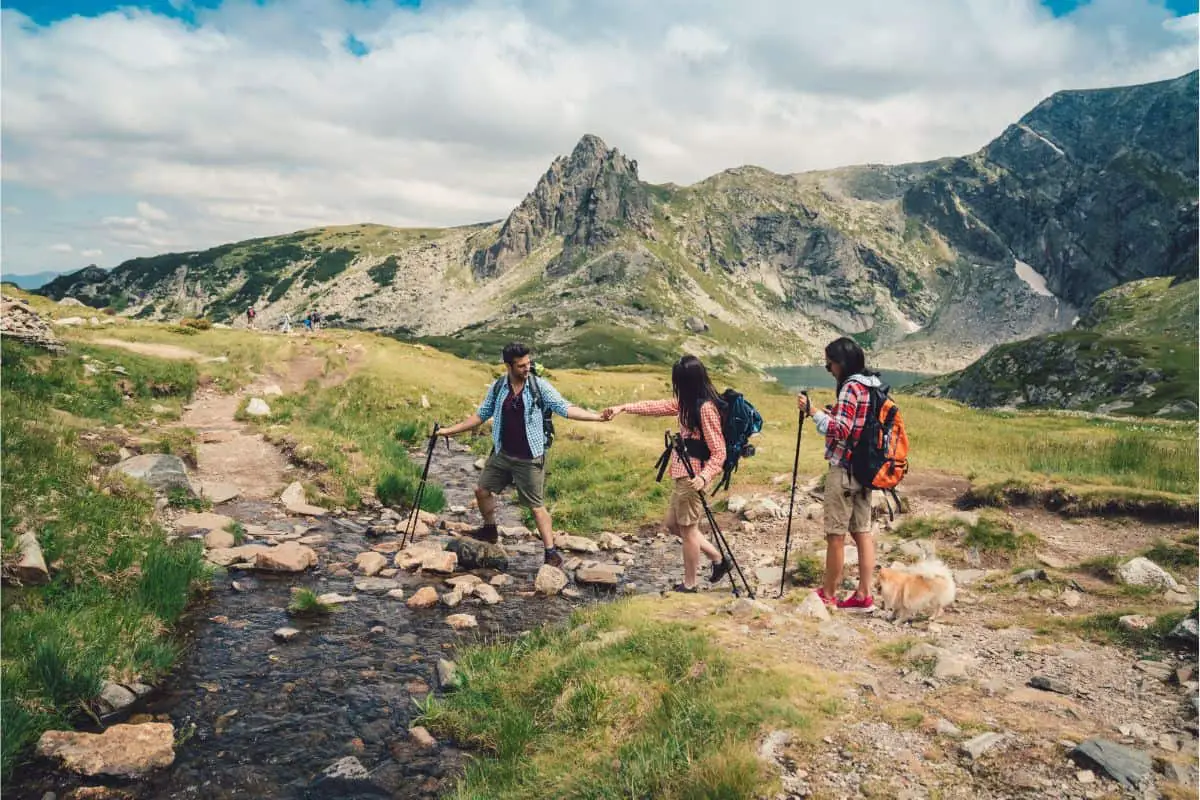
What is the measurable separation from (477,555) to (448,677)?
5071 millimetres

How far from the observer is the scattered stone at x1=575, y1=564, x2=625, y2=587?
13375 mm

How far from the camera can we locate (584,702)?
7.39 meters

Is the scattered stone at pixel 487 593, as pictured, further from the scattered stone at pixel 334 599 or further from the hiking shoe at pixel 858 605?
the hiking shoe at pixel 858 605

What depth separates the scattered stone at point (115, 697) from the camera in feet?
25.6

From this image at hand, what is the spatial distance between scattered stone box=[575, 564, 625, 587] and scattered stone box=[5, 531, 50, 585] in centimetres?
844

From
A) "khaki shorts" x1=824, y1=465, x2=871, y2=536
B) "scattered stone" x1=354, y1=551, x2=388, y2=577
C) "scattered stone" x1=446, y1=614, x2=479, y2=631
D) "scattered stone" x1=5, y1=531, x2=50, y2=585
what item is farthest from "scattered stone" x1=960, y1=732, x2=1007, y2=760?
"scattered stone" x1=5, y1=531, x2=50, y2=585

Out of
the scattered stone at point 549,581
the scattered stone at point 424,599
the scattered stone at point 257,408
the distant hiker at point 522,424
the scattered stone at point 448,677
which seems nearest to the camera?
the scattered stone at point 448,677

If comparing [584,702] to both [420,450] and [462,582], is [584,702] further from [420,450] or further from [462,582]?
[420,450]

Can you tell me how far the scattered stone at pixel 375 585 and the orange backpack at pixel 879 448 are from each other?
8253 mm

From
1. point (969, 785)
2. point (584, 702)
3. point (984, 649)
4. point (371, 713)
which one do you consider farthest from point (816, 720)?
point (371, 713)

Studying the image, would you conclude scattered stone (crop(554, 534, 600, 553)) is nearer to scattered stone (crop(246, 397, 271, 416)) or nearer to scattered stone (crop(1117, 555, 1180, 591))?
scattered stone (crop(1117, 555, 1180, 591))

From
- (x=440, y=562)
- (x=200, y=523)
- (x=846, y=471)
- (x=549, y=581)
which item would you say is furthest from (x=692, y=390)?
(x=200, y=523)

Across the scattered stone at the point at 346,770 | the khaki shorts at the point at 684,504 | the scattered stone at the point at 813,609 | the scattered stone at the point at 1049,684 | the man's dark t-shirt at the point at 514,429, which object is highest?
the man's dark t-shirt at the point at 514,429

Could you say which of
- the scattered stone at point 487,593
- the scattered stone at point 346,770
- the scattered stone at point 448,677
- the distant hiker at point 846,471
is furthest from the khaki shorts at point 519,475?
the scattered stone at point 346,770
